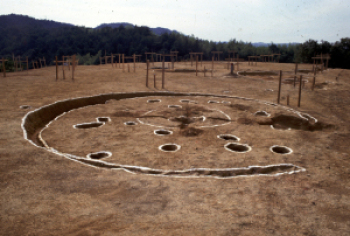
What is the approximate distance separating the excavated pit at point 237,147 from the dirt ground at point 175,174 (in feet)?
0.61

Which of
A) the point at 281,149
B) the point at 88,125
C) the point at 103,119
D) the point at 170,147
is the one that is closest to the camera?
the point at 281,149

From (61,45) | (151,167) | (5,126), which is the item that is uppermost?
(61,45)

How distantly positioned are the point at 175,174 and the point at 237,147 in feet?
8.09

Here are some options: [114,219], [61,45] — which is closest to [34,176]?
[114,219]

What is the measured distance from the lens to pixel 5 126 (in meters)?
8.17

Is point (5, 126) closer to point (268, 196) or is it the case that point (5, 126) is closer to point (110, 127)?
point (110, 127)

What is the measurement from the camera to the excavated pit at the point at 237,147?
7.65m

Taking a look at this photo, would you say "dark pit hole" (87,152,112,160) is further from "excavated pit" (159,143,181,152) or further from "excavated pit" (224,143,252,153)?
"excavated pit" (224,143,252,153)

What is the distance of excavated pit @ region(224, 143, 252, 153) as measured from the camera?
25.1 ft

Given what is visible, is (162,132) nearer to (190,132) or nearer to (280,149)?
(190,132)

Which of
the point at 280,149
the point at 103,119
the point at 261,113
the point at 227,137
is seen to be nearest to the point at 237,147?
the point at 227,137

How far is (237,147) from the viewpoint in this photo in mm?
7824

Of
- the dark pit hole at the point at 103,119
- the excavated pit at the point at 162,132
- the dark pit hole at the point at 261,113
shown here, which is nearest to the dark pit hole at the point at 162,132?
the excavated pit at the point at 162,132

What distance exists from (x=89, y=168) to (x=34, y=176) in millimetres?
1032
